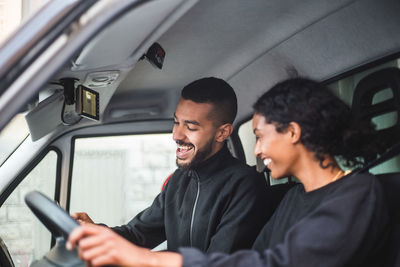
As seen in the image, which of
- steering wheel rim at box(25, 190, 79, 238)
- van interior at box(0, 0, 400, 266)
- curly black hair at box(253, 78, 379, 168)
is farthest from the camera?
van interior at box(0, 0, 400, 266)

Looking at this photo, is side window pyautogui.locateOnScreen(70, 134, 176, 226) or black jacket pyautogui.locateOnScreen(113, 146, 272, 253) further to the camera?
side window pyautogui.locateOnScreen(70, 134, 176, 226)

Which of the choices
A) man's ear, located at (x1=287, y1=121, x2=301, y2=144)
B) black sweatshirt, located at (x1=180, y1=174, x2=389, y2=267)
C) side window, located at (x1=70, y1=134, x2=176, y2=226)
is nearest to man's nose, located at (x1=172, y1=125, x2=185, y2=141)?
man's ear, located at (x1=287, y1=121, x2=301, y2=144)

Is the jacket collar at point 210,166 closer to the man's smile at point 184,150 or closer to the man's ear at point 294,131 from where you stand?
the man's smile at point 184,150

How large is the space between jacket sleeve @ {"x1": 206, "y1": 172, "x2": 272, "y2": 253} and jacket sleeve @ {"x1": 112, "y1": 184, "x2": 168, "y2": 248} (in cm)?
51

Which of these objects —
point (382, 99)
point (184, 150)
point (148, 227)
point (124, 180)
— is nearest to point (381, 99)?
point (382, 99)

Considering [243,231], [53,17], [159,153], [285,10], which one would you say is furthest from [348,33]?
[159,153]

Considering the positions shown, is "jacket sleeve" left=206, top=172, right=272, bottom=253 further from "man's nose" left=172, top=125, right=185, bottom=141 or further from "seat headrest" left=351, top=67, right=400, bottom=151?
"seat headrest" left=351, top=67, right=400, bottom=151

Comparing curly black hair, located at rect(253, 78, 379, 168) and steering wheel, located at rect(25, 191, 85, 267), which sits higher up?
curly black hair, located at rect(253, 78, 379, 168)

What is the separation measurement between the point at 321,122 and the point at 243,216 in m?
0.70

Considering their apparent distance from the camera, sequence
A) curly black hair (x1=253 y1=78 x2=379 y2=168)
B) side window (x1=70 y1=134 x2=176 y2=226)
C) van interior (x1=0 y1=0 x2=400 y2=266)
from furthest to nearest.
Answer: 1. side window (x1=70 y1=134 x2=176 y2=226)
2. van interior (x1=0 y1=0 x2=400 y2=266)
3. curly black hair (x1=253 y1=78 x2=379 y2=168)

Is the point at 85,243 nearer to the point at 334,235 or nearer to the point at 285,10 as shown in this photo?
the point at 334,235

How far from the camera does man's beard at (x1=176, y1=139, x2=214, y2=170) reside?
2422 mm

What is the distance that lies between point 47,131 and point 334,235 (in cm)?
175

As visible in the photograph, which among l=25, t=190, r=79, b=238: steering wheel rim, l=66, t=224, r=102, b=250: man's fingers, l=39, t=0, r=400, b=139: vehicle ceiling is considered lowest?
l=66, t=224, r=102, b=250: man's fingers
